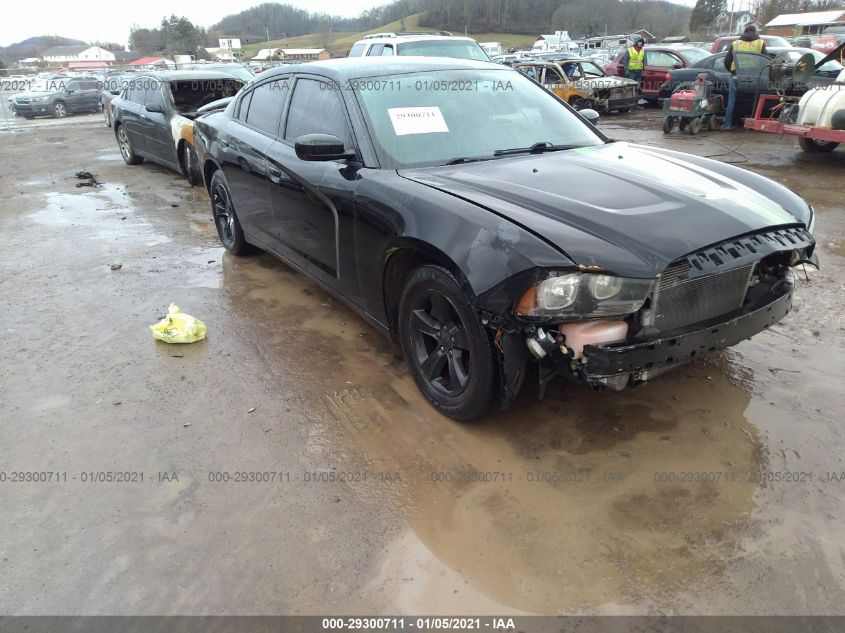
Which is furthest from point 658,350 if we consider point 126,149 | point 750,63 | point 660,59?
point 660,59

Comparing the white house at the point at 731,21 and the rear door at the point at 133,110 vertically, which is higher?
the white house at the point at 731,21

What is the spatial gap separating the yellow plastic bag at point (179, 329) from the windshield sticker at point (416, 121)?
192 cm

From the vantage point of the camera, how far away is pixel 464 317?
2.74 m

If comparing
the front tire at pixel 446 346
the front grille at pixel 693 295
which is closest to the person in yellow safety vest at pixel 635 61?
the front grille at pixel 693 295

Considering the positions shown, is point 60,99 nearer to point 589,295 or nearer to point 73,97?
point 73,97

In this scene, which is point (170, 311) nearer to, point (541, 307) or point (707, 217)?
point (541, 307)

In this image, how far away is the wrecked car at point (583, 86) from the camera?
15.0 meters

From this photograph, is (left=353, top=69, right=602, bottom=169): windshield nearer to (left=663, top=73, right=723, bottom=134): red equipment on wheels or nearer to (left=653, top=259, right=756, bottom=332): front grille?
(left=653, top=259, right=756, bottom=332): front grille

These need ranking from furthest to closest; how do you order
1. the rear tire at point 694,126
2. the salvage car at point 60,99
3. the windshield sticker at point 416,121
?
the salvage car at point 60,99 → the rear tire at point 694,126 → the windshield sticker at point 416,121

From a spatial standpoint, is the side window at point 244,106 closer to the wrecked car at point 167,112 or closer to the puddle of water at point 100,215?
the puddle of water at point 100,215

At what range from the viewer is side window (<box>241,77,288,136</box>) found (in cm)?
437

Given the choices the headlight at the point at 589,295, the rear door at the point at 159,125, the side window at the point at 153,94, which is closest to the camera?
the headlight at the point at 589,295

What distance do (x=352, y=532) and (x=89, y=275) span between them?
4146mm

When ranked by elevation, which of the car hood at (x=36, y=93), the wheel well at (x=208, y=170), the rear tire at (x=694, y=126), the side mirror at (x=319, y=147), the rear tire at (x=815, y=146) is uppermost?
the car hood at (x=36, y=93)
